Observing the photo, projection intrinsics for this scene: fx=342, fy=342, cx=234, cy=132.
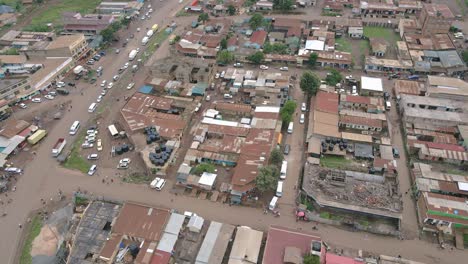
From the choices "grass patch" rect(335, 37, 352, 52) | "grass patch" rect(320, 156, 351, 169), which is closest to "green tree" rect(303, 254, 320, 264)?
"grass patch" rect(320, 156, 351, 169)

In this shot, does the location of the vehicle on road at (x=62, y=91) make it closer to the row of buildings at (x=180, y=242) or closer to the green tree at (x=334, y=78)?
the row of buildings at (x=180, y=242)

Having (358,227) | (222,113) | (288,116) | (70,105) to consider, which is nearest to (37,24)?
(70,105)

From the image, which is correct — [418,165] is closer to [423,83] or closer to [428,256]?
[428,256]

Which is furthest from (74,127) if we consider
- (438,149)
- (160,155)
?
(438,149)

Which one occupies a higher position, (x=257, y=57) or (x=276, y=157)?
(x=257, y=57)

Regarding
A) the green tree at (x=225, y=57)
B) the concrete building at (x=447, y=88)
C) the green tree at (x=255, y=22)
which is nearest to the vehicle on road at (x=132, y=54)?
the green tree at (x=225, y=57)

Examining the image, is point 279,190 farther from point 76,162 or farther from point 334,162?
point 76,162
